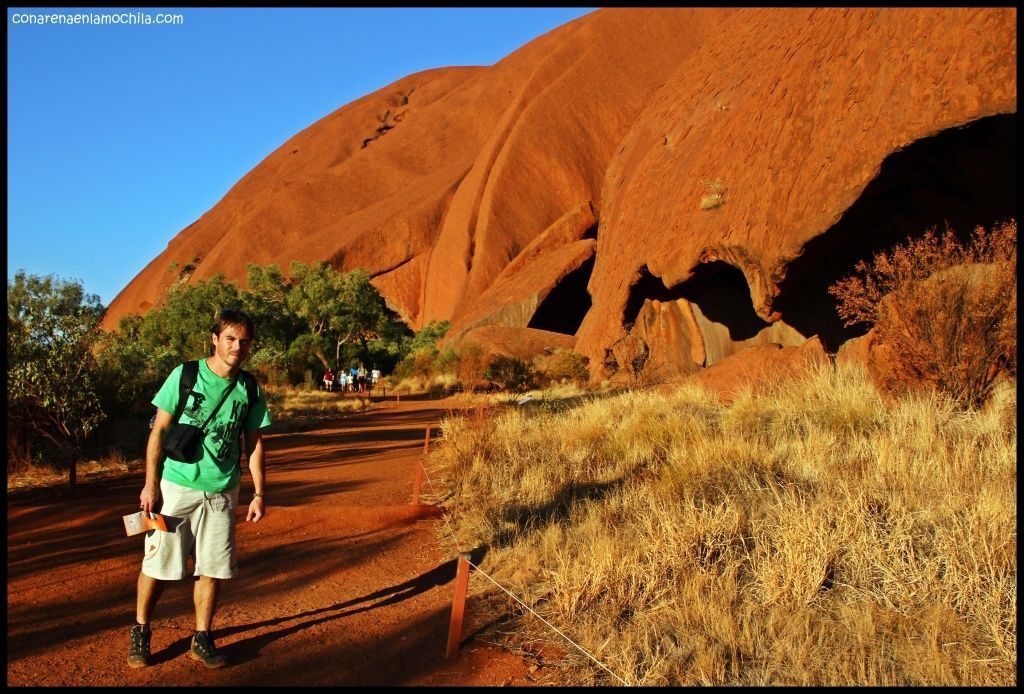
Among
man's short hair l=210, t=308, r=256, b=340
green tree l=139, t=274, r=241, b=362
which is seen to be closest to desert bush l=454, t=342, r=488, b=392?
green tree l=139, t=274, r=241, b=362

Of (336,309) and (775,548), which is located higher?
(336,309)

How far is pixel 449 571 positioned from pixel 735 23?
1948 centimetres

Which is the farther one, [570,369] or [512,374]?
[512,374]

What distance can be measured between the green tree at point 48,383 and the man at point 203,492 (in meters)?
7.04

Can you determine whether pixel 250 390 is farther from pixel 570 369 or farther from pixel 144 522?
pixel 570 369

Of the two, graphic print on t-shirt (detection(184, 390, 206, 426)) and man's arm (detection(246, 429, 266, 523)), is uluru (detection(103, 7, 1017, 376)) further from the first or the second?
graphic print on t-shirt (detection(184, 390, 206, 426))

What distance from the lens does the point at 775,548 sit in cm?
521

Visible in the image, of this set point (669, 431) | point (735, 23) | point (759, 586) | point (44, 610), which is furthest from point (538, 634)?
point (735, 23)

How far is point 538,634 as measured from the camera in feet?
14.7

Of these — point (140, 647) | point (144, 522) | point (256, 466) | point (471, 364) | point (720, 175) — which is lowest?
point (140, 647)

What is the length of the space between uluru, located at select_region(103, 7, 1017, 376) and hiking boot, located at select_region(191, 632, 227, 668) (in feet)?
34.8

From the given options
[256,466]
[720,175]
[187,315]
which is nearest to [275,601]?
[256,466]

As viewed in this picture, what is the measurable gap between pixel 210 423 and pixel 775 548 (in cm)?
357

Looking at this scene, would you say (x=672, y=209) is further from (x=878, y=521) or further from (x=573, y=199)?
(x=573, y=199)
